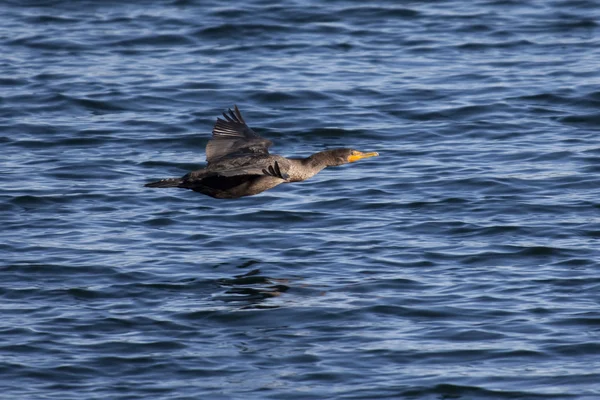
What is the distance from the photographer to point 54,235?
1162 centimetres

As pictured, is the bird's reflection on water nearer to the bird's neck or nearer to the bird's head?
the bird's neck

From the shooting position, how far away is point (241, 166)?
33.4ft

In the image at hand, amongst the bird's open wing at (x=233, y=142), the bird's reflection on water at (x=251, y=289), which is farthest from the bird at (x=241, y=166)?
→ the bird's reflection on water at (x=251, y=289)

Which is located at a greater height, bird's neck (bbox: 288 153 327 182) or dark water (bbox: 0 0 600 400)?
bird's neck (bbox: 288 153 327 182)

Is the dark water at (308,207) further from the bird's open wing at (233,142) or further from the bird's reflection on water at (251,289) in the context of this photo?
the bird's open wing at (233,142)

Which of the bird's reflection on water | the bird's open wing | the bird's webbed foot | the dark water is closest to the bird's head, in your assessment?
the bird's open wing

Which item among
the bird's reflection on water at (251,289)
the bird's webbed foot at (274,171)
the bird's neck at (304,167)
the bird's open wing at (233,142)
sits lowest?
the bird's reflection on water at (251,289)

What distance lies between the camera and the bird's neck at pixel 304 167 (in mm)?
10852

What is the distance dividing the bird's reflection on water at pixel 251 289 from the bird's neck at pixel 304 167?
3.06 feet

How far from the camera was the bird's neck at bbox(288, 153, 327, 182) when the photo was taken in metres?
10.9

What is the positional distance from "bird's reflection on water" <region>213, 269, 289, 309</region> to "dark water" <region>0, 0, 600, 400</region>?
29mm

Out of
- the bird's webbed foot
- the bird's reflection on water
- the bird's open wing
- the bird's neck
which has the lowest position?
the bird's reflection on water

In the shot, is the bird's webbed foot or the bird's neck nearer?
the bird's webbed foot

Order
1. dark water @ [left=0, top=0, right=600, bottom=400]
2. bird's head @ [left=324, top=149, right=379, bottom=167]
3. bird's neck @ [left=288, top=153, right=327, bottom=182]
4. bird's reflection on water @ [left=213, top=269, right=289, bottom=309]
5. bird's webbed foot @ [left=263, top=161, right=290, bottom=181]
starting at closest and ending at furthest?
dark water @ [left=0, top=0, right=600, bottom=400] → bird's webbed foot @ [left=263, top=161, right=290, bottom=181] → bird's reflection on water @ [left=213, top=269, right=289, bottom=309] → bird's neck @ [left=288, top=153, right=327, bottom=182] → bird's head @ [left=324, top=149, right=379, bottom=167]
